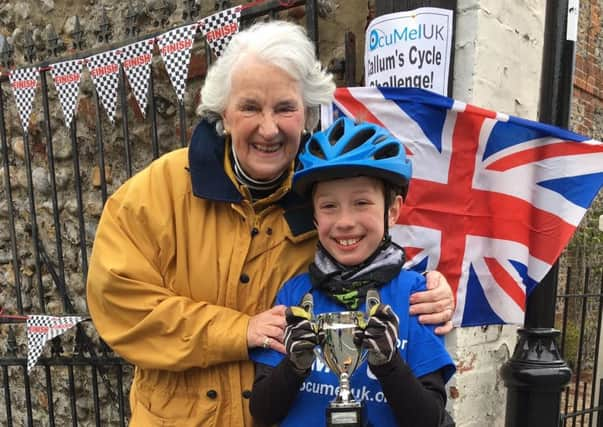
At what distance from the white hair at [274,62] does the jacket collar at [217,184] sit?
14 cm

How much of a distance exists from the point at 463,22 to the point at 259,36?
1.03 meters

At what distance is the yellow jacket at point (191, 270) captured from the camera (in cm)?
174

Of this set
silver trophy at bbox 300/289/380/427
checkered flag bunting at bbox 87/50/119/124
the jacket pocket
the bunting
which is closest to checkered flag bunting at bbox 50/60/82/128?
the bunting

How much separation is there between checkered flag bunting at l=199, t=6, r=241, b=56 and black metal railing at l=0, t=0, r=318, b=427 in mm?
575

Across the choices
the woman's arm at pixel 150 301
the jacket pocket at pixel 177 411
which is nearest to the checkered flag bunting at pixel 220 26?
the woman's arm at pixel 150 301

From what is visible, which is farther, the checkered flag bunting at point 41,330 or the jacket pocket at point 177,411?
the checkered flag bunting at point 41,330

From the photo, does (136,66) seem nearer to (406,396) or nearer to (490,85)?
(490,85)

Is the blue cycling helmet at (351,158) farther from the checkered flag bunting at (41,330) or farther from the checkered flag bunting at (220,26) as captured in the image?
the checkered flag bunting at (41,330)

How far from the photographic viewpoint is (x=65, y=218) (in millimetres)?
4281

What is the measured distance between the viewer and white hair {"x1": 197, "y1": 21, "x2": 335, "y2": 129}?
1.69m

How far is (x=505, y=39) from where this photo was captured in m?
2.38

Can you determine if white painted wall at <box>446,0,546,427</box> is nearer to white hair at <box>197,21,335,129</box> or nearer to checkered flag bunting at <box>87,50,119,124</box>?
white hair at <box>197,21,335,129</box>

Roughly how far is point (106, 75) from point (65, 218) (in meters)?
1.57

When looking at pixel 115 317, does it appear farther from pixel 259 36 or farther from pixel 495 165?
pixel 495 165
